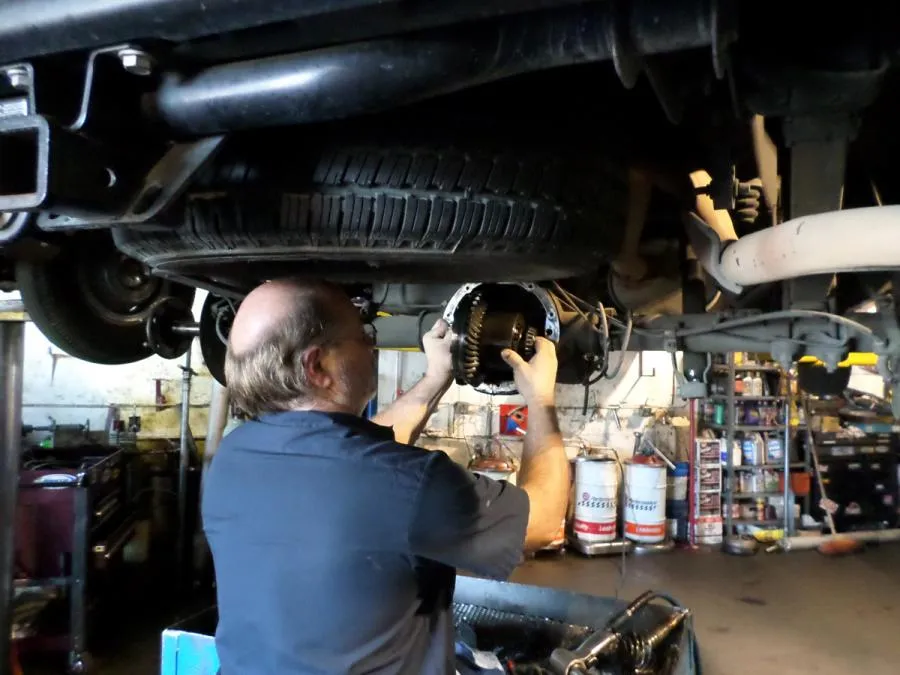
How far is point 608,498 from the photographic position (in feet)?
15.7

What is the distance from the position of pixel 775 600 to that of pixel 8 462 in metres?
4.06

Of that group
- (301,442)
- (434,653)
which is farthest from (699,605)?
(301,442)

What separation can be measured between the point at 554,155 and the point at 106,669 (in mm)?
3172

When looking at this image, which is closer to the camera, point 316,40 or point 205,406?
point 316,40

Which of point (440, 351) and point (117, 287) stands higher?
point (117, 287)

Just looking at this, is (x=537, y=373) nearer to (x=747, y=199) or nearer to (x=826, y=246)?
(x=826, y=246)

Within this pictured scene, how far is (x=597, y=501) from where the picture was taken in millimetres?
4789

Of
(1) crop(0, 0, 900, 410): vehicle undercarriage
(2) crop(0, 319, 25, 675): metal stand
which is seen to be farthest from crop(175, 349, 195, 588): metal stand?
(1) crop(0, 0, 900, 410): vehicle undercarriage

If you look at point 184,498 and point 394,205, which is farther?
point 184,498

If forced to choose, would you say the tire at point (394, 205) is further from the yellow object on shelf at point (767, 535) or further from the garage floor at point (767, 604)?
the yellow object on shelf at point (767, 535)

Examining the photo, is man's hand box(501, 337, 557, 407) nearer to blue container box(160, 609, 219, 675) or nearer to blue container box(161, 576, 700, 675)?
blue container box(161, 576, 700, 675)

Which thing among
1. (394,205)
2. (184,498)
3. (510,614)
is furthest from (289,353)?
(184,498)

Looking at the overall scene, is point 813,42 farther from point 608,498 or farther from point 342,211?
point 608,498

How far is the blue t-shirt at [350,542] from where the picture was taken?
792mm
